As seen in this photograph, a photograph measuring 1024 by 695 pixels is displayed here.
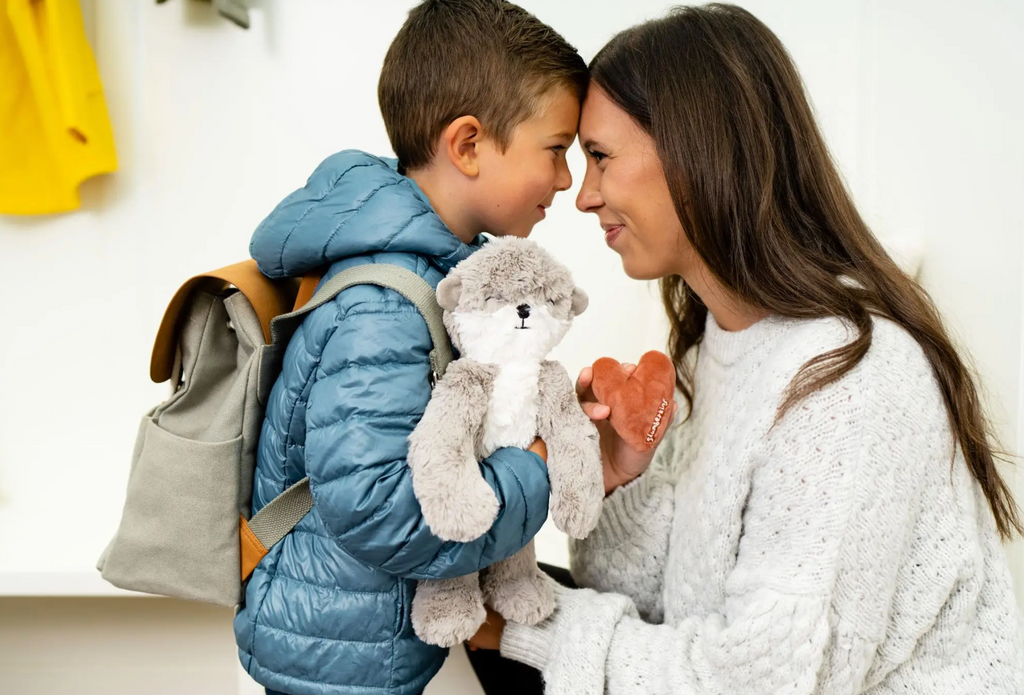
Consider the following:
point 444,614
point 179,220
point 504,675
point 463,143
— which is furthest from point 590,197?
point 179,220

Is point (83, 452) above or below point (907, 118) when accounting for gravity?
below

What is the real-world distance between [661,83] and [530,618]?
802 mm

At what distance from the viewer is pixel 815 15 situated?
1.94 meters

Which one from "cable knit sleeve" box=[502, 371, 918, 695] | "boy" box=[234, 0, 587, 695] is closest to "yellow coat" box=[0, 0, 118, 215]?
"boy" box=[234, 0, 587, 695]

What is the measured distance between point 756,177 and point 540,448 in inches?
20.2

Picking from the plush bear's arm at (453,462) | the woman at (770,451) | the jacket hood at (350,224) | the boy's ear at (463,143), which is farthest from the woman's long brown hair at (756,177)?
the plush bear's arm at (453,462)

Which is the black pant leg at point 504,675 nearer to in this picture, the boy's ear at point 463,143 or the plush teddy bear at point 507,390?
the plush teddy bear at point 507,390

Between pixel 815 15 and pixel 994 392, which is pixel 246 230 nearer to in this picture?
pixel 815 15

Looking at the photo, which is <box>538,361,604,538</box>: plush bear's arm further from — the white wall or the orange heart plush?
the white wall

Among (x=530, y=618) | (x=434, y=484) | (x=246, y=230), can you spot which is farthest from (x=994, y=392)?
(x=246, y=230)

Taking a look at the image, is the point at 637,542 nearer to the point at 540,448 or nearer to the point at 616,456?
the point at 616,456

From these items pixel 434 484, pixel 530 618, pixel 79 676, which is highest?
pixel 434 484

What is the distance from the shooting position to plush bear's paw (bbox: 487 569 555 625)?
1064 mm

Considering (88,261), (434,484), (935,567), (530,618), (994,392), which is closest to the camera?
(434,484)
